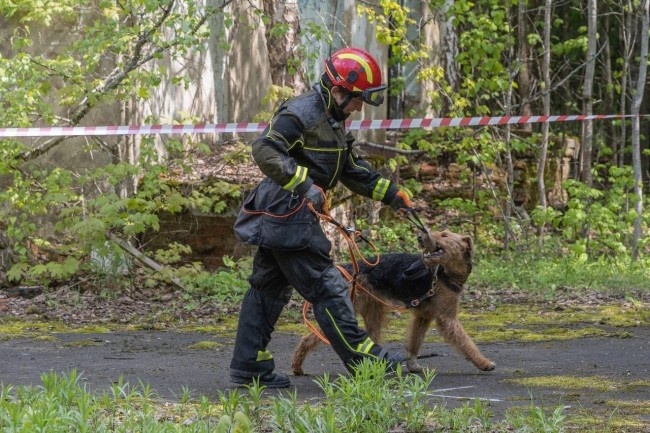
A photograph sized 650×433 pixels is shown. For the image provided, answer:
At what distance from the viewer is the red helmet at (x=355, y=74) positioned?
20.5 feet

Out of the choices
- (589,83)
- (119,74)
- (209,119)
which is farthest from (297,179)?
(589,83)

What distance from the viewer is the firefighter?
241 inches

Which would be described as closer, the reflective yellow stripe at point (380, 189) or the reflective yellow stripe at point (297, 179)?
the reflective yellow stripe at point (297, 179)

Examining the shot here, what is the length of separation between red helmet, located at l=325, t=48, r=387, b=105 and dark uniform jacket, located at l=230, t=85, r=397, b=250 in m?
0.15

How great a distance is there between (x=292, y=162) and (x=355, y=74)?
26.7 inches

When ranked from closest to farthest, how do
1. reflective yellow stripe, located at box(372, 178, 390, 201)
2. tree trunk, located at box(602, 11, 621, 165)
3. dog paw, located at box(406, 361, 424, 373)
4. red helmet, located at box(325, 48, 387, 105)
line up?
red helmet, located at box(325, 48, 387, 105) → reflective yellow stripe, located at box(372, 178, 390, 201) → dog paw, located at box(406, 361, 424, 373) → tree trunk, located at box(602, 11, 621, 165)

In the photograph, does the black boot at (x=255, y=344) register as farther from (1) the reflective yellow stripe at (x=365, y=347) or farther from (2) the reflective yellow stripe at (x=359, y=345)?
(1) the reflective yellow stripe at (x=365, y=347)

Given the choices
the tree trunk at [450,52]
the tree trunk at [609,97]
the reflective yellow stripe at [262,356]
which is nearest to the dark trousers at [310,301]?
the reflective yellow stripe at [262,356]

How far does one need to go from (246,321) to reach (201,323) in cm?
365

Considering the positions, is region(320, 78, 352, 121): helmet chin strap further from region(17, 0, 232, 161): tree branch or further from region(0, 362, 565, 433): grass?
region(17, 0, 232, 161): tree branch

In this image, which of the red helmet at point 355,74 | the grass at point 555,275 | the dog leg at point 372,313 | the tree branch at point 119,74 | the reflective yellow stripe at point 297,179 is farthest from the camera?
the grass at point 555,275

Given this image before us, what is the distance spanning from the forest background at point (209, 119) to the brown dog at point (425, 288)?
431 cm

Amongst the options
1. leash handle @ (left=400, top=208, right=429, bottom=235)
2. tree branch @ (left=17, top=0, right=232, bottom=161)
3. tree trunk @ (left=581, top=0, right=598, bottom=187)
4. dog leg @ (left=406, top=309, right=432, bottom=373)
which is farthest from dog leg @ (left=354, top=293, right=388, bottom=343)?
tree trunk @ (left=581, top=0, right=598, bottom=187)

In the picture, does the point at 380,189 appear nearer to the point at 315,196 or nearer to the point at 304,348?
the point at 315,196
